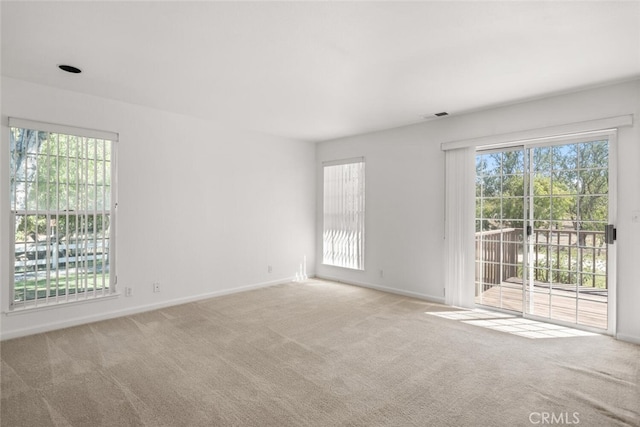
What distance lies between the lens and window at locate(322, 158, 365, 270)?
586 centimetres

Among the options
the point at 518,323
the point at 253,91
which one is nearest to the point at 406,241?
the point at 518,323

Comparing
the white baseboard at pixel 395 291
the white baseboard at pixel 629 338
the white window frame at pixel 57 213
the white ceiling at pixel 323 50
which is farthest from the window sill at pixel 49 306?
the white baseboard at pixel 629 338

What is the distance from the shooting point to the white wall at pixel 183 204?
3662mm

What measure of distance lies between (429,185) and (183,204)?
11.7ft

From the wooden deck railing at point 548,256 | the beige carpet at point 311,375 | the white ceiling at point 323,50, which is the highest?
the white ceiling at point 323,50

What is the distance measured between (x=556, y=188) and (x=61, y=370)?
5.25 meters

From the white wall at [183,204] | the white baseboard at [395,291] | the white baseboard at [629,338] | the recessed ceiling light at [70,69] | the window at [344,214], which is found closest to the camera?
the recessed ceiling light at [70,69]

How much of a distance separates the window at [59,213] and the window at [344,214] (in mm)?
3586

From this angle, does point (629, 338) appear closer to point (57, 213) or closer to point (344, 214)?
point (344, 214)

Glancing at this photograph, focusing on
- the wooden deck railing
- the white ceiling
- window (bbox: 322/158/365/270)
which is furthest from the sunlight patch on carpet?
the white ceiling

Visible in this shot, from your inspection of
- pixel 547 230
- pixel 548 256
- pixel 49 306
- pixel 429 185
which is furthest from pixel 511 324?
pixel 49 306

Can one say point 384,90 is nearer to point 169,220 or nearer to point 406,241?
point 406,241

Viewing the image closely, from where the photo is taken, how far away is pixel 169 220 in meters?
4.59

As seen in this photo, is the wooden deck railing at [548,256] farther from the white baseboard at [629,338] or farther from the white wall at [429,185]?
the white baseboard at [629,338]
